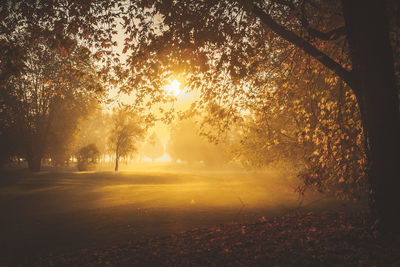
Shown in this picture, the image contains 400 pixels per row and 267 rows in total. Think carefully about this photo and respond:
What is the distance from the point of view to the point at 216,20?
21.3 ft

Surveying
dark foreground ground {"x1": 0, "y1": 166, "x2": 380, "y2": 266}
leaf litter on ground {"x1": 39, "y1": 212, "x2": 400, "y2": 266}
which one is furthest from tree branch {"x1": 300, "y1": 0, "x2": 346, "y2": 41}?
leaf litter on ground {"x1": 39, "y1": 212, "x2": 400, "y2": 266}

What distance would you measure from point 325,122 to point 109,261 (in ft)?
→ 24.3

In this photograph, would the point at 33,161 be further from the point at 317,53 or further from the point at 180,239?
the point at 317,53

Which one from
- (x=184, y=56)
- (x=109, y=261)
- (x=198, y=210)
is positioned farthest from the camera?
(x=198, y=210)

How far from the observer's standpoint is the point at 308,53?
238 inches

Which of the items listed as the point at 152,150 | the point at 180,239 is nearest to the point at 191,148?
the point at 180,239

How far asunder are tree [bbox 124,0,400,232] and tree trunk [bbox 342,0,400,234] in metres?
0.02

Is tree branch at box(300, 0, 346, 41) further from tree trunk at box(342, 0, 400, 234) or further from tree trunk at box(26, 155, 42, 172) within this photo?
tree trunk at box(26, 155, 42, 172)

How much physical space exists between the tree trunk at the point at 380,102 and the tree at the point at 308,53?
0.02 m

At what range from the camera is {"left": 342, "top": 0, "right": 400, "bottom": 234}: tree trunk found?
500 centimetres

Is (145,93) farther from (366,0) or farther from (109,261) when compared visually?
(366,0)

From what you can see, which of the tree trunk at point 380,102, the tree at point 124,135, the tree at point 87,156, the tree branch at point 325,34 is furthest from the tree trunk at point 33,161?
the tree trunk at point 380,102

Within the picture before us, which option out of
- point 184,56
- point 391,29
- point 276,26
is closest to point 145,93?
point 184,56

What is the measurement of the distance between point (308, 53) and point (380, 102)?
2.08 metres
